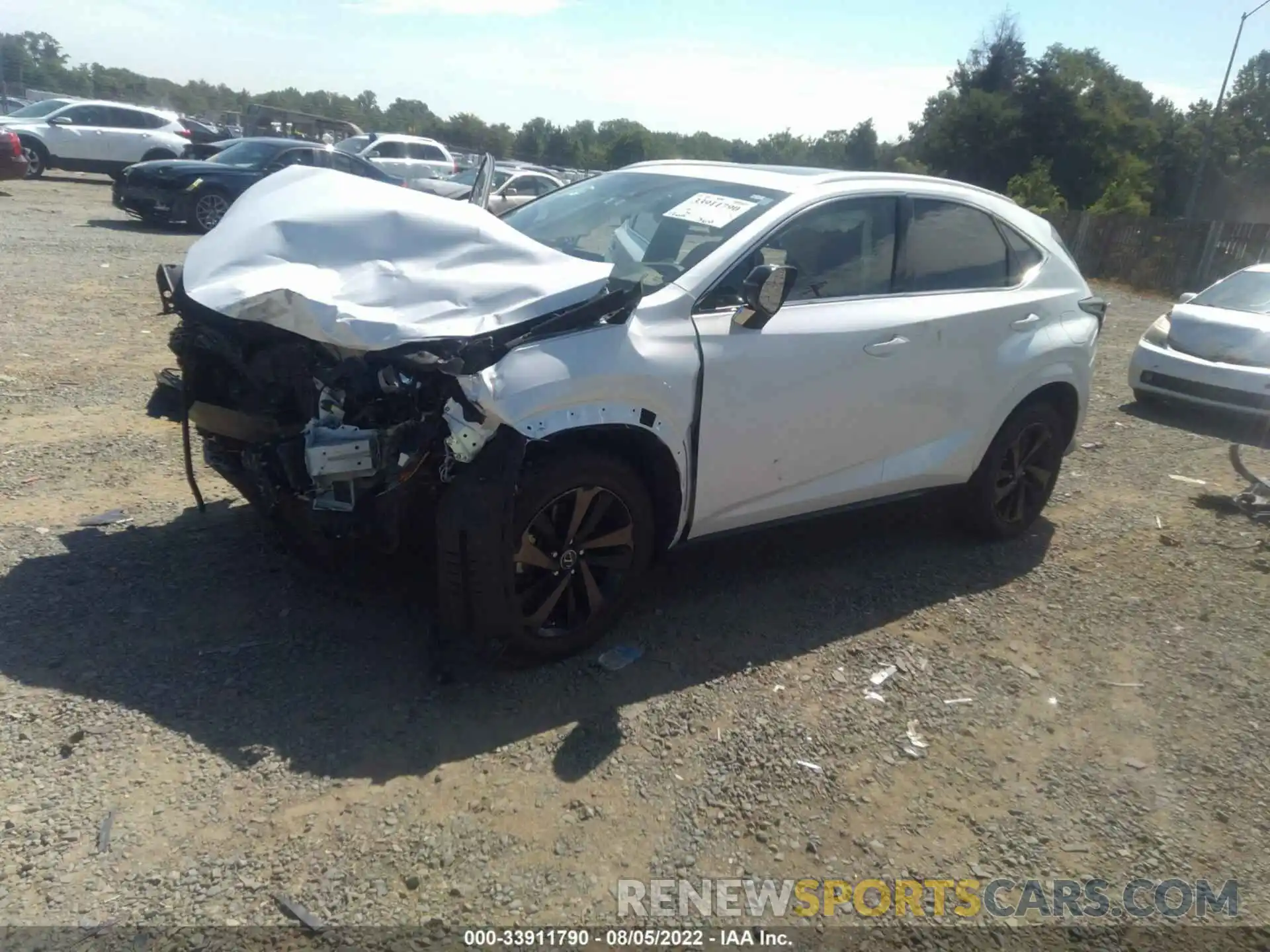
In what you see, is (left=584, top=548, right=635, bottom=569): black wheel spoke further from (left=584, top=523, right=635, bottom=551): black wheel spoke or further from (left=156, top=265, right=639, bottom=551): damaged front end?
(left=156, top=265, right=639, bottom=551): damaged front end

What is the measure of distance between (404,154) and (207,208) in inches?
334

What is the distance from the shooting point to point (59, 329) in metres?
7.90

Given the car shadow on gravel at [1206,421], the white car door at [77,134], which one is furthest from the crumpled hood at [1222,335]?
the white car door at [77,134]

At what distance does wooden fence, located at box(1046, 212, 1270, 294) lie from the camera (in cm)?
2131

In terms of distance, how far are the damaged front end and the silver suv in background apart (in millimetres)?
19616

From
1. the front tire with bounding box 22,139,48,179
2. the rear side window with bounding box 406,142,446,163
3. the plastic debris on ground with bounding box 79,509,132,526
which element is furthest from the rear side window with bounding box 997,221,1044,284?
the front tire with bounding box 22,139,48,179

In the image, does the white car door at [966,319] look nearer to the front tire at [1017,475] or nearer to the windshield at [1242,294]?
the front tire at [1017,475]

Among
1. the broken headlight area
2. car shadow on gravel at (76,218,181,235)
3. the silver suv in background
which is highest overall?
the silver suv in background

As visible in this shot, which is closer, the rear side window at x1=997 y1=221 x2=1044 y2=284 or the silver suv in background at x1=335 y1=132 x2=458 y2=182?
the rear side window at x1=997 y1=221 x2=1044 y2=284

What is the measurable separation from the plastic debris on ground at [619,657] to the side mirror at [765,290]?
1407mm

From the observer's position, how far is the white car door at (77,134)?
22.5 meters

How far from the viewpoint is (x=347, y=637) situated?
385 centimetres

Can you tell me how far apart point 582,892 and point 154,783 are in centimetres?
137

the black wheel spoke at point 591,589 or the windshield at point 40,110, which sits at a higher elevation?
the windshield at point 40,110
